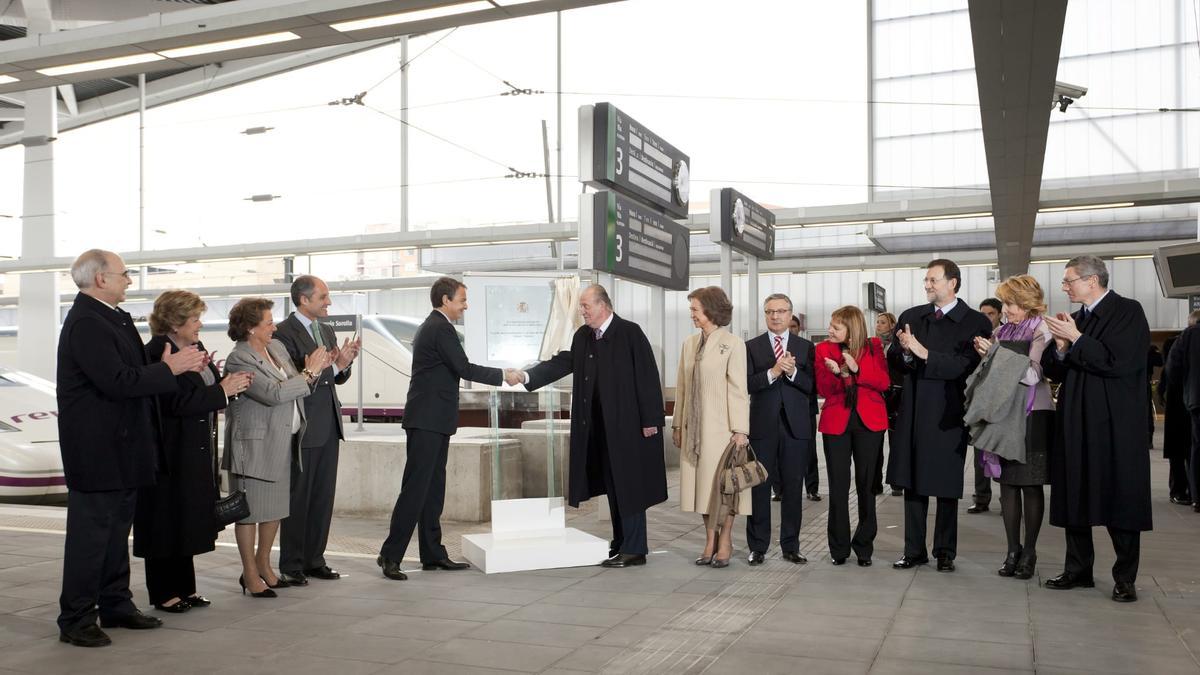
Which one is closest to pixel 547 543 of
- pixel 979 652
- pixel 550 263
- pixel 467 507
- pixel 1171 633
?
pixel 467 507

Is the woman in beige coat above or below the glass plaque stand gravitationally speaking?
above

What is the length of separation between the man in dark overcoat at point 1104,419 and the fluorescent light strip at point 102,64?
545 cm

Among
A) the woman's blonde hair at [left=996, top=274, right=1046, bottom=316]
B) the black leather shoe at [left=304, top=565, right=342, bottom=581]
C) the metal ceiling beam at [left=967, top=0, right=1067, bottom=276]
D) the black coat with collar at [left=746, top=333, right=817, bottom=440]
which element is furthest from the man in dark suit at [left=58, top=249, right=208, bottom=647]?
the metal ceiling beam at [left=967, top=0, right=1067, bottom=276]

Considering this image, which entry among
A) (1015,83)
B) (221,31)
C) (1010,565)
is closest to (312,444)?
(221,31)

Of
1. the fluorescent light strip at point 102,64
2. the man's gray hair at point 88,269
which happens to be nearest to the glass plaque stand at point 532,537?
the man's gray hair at point 88,269

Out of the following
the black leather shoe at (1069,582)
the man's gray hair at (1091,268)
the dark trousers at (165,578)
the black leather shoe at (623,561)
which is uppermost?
the man's gray hair at (1091,268)

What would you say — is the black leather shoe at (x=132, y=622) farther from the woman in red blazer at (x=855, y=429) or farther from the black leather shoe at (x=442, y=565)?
the woman in red blazer at (x=855, y=429)

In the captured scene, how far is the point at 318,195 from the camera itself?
20422mm

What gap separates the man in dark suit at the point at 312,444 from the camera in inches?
202

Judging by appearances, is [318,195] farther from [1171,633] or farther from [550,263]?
[1171,633]

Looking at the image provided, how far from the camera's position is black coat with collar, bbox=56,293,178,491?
3.91 metres

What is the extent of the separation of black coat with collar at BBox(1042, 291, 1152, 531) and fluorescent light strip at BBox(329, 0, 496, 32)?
3.39 meters

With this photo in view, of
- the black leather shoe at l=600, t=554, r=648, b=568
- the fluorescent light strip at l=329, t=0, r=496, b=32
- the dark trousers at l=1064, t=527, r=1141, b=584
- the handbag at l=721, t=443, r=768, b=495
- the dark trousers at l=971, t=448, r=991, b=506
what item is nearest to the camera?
the dark trousers at l=1064, t=527, r=1141, b=584

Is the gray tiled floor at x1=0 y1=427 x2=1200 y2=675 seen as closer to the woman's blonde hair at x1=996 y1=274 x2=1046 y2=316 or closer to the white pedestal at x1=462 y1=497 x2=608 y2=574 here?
the white pedestal at x1=462 y1=497 x2=608 y2=574
